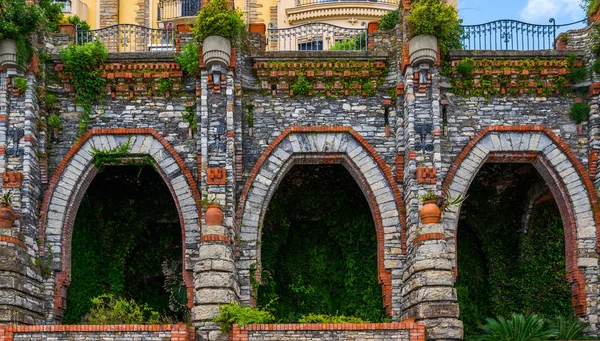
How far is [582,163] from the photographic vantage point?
18.8m

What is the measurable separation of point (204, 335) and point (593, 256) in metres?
8.35

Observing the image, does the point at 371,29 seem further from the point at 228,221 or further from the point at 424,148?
the point at 228,221

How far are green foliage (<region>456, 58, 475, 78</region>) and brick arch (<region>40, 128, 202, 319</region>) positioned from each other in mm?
6343

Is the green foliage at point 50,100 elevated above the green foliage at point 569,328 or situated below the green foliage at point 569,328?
above

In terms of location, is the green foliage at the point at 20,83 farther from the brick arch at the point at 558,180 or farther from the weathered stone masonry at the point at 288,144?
the brick arch at the point at 558,180

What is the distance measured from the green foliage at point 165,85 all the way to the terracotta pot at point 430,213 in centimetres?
625

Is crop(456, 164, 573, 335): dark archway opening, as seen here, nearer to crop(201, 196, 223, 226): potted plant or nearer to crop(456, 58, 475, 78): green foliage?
crop(456, 58, 475, 78): green foliage

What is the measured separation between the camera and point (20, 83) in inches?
711

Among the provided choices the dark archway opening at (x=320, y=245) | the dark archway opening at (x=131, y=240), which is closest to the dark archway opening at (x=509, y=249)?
the dark archway opening at (x=320, y=245)

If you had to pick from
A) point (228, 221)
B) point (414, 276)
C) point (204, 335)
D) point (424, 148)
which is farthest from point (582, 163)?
point (204, 335)

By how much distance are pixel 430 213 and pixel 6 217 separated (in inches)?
329

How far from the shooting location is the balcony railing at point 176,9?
2845cm

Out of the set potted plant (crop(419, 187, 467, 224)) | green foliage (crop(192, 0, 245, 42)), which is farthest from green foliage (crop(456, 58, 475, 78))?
green foliage (crop(192, 0, 245, 42))

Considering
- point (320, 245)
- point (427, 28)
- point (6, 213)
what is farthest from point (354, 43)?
point (6, 213)
